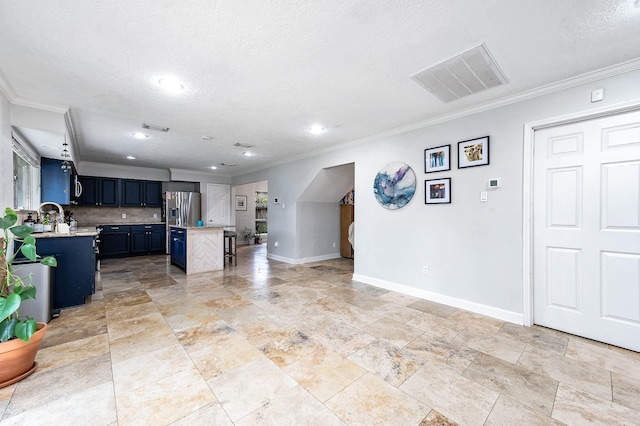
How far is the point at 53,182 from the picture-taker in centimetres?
411

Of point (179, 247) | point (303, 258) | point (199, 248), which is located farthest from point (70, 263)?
point (303, 258)

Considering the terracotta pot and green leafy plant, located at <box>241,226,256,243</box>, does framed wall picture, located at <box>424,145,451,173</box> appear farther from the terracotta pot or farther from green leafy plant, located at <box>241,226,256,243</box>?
green leafy plant, located at <box>241,226,256,243</box>

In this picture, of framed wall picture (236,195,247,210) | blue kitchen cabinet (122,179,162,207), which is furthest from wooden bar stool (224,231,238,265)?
framed wall picture (236,195,247,210)

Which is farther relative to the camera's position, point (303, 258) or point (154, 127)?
point (303, 258)

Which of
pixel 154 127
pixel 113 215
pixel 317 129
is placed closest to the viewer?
pixel 154 127

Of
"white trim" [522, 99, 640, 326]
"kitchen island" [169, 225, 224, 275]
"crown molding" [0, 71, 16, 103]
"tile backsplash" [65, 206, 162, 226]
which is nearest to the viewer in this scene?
"crown molding" [0, 71, 16, 103]

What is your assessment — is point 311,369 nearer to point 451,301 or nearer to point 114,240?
point 451,301

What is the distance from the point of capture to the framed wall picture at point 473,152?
10.1 feet

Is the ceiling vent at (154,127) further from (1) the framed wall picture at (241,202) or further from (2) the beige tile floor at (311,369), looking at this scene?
(1) the framed wall picture at (241,202)

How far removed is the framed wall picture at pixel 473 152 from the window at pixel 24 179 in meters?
5.18

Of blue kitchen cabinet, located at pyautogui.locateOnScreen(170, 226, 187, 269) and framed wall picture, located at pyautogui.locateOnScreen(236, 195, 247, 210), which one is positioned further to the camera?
framed wall picture, located at pyautogui.locateOnScreen(236, 195, 247, 210)

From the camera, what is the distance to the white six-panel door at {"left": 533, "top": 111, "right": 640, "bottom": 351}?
234 centimetres

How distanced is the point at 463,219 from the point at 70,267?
188 inches

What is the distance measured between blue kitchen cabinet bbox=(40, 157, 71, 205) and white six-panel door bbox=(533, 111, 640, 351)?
6.47 meters
